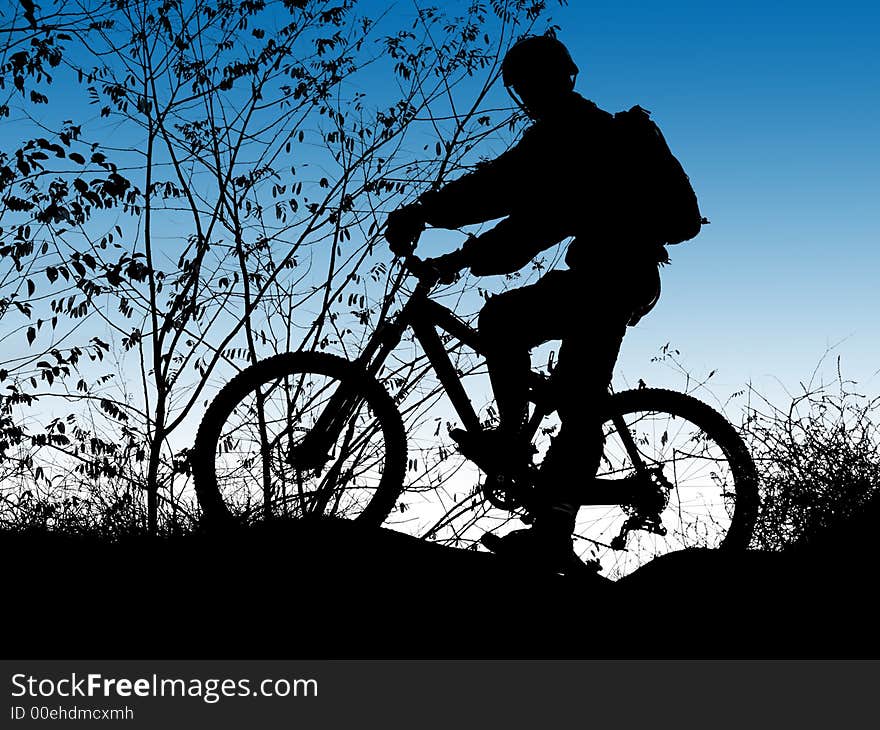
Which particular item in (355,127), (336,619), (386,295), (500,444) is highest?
(355,127)

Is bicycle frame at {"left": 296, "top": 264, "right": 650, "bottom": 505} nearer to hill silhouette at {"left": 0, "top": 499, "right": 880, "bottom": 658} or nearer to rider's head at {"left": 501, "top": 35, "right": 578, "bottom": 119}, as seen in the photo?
hill silhouette at {"left": 0, "top": 499, "right": 880, "bottom": 658}

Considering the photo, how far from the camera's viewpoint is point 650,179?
178 inches

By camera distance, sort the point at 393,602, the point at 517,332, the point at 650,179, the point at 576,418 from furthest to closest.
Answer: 1. the point at 576,418
2. the point at 517,332
3. the point at 650,179
4. the point at 393,602

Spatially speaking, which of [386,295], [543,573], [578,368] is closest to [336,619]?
[543,573]

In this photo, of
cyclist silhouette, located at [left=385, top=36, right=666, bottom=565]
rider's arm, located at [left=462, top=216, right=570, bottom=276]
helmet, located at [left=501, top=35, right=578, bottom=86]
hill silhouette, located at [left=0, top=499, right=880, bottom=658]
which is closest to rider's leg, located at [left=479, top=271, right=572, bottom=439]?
cyclist silhouette, located at [left=385, top=36, right=666, bottom=565]

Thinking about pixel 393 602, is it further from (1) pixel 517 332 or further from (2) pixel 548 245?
(2) pixel 548 245

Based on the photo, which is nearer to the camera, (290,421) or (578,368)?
(578,368)

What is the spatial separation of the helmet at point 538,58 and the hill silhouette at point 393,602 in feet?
8.35

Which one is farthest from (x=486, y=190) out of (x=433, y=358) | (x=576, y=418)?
(x=576, y=418)

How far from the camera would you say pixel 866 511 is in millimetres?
5043

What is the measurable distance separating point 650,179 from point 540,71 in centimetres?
82
